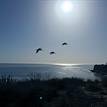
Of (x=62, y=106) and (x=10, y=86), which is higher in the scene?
(x=10, y=86)

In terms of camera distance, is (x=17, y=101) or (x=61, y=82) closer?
(x=17, y=101)

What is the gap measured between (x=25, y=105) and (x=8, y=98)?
49.0 inches

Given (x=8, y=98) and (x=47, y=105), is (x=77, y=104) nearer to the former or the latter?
(x=47, y=105)

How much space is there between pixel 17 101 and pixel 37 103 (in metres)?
1.14

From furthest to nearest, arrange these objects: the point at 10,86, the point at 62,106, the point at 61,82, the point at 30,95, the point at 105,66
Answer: the point at 105,66 < the point at 61,82 < the point at 10,86 < the point at 30,95 < the point at 62,106

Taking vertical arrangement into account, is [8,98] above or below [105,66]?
below

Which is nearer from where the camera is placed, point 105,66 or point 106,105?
point 106,105

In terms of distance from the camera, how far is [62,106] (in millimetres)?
12086

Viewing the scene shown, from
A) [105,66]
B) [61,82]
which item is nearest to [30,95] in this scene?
[61,82]

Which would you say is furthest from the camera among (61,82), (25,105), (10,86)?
(61,82)

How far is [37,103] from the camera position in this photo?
500 inches

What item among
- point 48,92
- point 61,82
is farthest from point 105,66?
point 48,92

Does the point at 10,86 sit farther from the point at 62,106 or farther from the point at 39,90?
the point at 62,106

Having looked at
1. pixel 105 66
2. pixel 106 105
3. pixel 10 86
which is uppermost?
pixel 105 66
